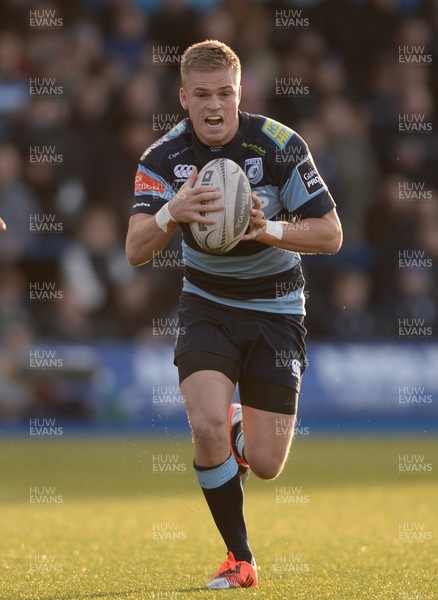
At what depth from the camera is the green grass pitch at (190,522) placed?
5.72 metres

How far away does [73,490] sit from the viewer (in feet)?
32.0

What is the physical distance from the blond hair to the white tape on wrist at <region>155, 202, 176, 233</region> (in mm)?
670

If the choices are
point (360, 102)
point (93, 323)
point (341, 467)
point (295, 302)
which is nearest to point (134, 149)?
point (93, 323)

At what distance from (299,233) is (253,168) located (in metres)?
0.44

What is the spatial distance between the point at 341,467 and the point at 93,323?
13.0ft

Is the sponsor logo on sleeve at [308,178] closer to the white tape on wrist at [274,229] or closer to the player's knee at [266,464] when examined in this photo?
the white tape on wrist at [274,229]

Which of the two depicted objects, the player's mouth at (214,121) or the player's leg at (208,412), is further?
the player's mouth at (214,121)

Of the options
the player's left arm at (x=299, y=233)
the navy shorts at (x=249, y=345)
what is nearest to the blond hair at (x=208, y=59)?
the player's left arm at (x=299, y=233)

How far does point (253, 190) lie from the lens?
19.7ft

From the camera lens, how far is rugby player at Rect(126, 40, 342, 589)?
5.73 m

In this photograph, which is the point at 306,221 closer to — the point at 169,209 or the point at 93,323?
the point at 169,209

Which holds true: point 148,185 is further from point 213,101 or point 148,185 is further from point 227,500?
point 227,500

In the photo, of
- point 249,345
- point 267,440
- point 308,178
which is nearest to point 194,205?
point 308,178

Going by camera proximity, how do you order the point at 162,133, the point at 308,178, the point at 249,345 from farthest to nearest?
the point at 162,133, the point at 249,345, the point at 308,178
